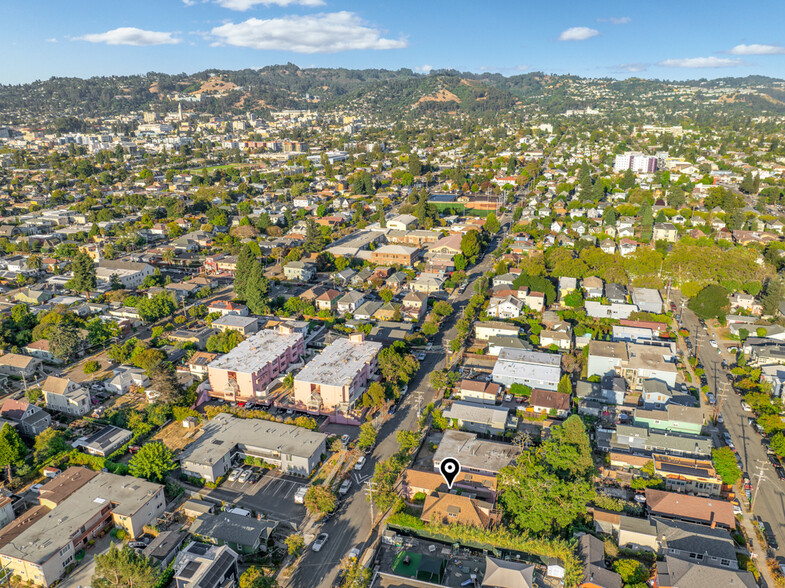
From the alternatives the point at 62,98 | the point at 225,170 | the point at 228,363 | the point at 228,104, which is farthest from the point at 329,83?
the point at 228,363

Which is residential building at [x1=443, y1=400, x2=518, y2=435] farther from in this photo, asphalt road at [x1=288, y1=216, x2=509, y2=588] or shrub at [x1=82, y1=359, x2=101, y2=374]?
shrub at [x1=82, y1=359, x2=101, y2=374]

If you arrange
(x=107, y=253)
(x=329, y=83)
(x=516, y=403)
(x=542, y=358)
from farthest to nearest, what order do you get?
1. (x=329, y=83)
2. (x=107, y=253)
3. (x=542, y=358)
4. (x=516, y=403)

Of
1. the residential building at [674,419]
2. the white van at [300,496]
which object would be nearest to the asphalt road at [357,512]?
the white van at [300,496]

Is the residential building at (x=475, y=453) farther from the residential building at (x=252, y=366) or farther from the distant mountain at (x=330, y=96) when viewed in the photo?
the distant mountain at (x=330, y=96)

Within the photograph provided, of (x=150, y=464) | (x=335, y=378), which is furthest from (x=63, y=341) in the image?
(x=335, y=378)

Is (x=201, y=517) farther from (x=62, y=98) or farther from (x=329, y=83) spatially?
(x=329, y=83)

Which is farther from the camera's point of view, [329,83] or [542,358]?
[329,83]

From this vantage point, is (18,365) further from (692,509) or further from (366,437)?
(692,509)
